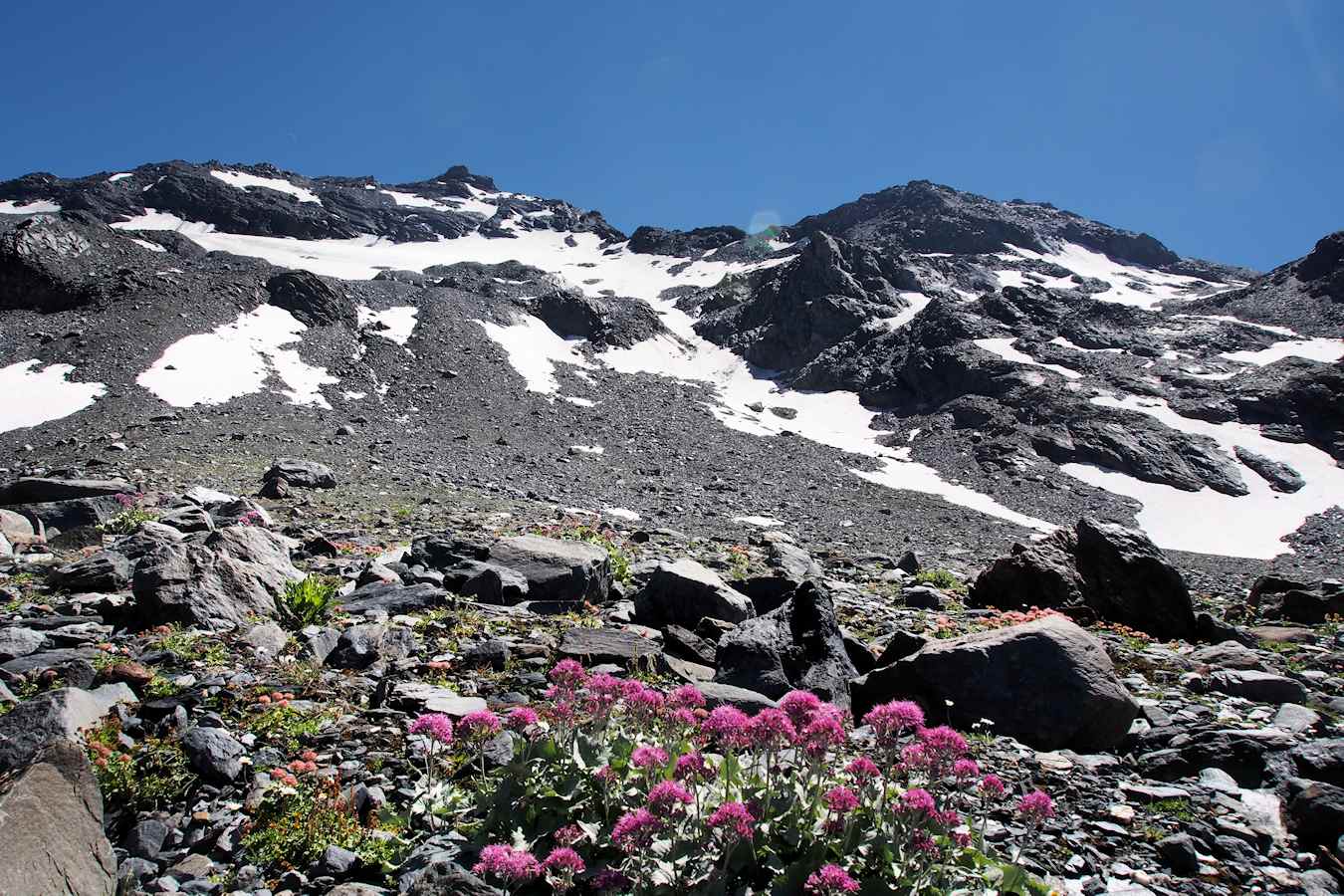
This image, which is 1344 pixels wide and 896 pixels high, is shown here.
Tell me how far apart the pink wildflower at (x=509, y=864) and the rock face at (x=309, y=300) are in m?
55.1

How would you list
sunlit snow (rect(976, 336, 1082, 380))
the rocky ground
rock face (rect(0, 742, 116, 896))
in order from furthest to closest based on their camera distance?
sunlit snow (rect(976, 336, 1082, 380)) → the rocky ground → rock face (rect(0, 742, 116, 896))

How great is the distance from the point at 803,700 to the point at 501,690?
4.25m

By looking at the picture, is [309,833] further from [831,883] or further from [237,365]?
[237,365]

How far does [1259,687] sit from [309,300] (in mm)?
58468

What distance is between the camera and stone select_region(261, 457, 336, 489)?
70.1 ft

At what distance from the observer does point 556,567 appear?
479 inches

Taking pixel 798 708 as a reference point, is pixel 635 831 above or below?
below

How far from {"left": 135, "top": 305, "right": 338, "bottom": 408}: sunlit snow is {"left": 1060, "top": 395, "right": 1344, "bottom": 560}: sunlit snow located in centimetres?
5428

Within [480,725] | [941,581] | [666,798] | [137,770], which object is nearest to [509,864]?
[666,798]

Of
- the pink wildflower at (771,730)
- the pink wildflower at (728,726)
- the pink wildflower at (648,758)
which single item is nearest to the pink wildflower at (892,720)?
the pink wildflower at (771,730)

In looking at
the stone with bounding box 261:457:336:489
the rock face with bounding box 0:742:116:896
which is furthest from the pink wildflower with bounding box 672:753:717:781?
the stone with bounding box 261:457:336:489

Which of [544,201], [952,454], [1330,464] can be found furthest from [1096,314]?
[544,201]

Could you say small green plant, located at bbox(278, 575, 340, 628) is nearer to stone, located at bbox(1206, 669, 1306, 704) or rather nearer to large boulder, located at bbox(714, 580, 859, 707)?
large boulder, located at bbox(714, 580, 859, 707)

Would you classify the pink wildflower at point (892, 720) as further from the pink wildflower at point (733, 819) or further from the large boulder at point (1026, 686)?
the large boulder at point (1026, 686)
